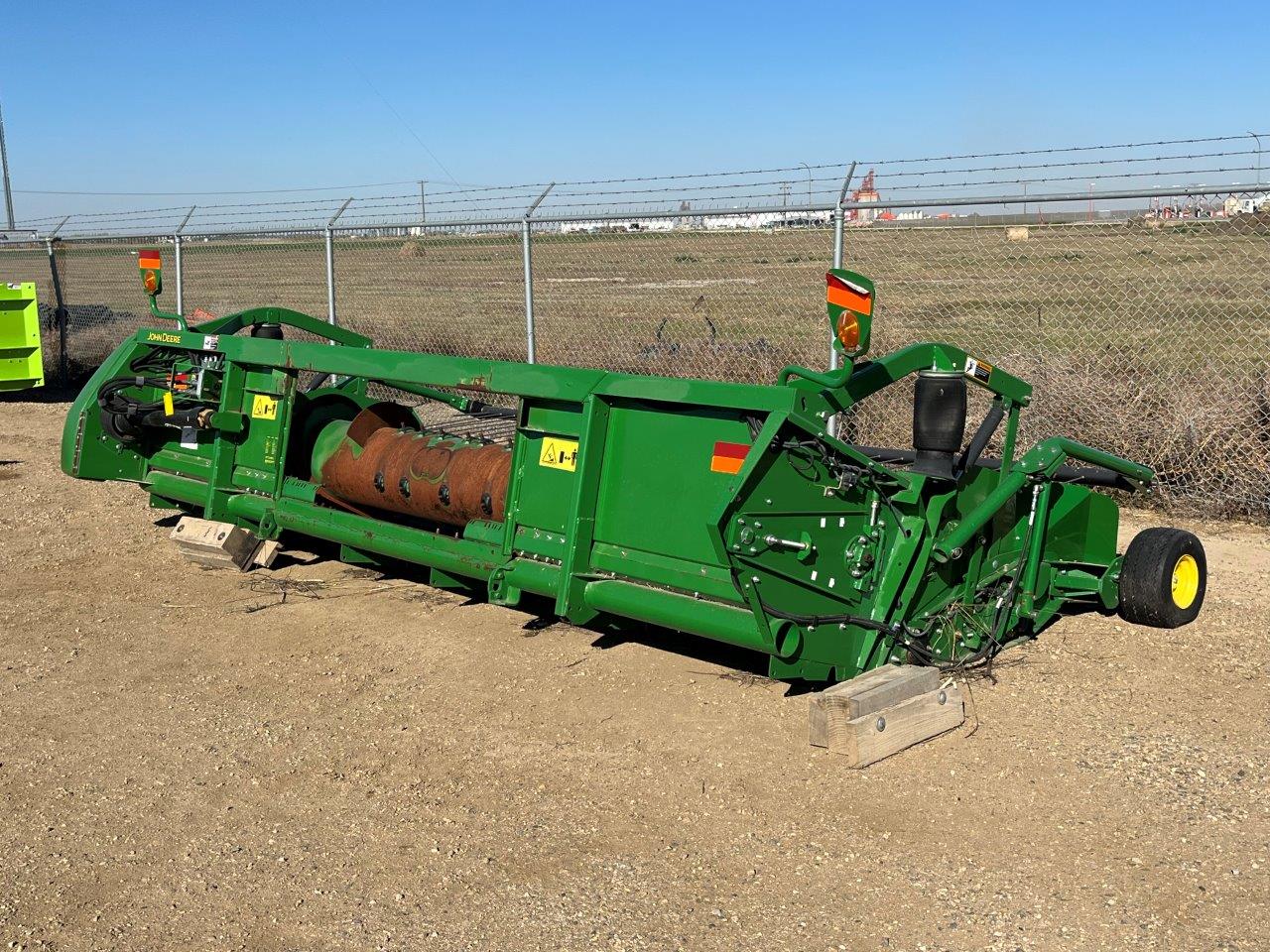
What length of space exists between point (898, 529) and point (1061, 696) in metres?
1.04

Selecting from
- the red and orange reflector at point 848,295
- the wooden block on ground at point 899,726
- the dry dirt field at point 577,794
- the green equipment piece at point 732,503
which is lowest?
the dry dirt field at point 577,794

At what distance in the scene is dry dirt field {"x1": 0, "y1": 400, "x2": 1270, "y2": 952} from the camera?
3.54 metres

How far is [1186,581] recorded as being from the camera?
6105mm

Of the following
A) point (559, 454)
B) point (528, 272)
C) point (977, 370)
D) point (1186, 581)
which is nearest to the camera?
point (977, 370)

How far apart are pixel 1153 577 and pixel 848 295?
89.9 inches

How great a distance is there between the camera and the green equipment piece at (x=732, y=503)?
182 inches

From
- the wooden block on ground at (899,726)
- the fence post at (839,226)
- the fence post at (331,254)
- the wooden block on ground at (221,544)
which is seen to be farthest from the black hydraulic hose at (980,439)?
the fence post at (331,254)

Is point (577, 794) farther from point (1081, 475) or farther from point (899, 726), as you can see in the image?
point (1081, 475)

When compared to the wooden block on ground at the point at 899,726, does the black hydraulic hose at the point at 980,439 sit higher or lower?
higher

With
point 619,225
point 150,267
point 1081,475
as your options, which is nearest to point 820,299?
point 619,225

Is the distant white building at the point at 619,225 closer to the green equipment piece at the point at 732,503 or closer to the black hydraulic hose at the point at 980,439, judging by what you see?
the green equipment piece at the point at 732,503

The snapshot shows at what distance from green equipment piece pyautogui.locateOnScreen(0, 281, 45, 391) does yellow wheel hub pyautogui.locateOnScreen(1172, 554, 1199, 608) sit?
1178 centimetres

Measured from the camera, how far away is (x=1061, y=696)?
5.20 metres

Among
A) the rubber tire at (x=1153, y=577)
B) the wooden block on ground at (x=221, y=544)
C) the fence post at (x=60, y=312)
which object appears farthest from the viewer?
the fence post at (x=60, y=312)
